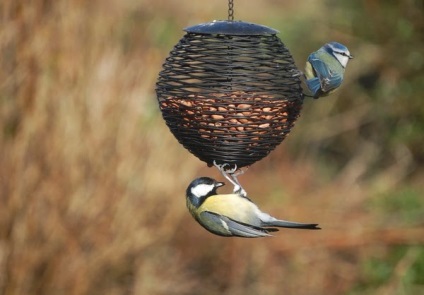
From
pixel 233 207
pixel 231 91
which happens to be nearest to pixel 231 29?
pixel 231 91

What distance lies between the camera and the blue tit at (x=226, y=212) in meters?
3.03

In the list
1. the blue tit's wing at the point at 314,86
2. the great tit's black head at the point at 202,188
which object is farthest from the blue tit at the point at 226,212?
the blue tit's wing at the point at 314,86

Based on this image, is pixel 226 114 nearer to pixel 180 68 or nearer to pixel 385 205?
pixel 180 68

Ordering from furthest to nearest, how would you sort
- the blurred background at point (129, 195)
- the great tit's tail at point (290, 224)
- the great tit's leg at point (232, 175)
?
the blurred background at point (129, 195)
the great tit's leg at point (232, 175)
the great tit's tail at point (290, 224)

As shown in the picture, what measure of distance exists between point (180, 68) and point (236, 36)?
242mm

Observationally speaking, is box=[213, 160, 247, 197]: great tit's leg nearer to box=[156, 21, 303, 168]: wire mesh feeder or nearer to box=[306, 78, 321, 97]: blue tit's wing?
box=[156, 21, 303, 168]: wire mesh feeder

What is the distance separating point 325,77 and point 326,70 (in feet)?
0.10

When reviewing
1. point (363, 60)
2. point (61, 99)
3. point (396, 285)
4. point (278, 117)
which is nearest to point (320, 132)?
point (363, 60)

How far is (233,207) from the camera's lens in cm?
308

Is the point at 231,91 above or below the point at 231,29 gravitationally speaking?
below

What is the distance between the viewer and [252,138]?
3.06 metres

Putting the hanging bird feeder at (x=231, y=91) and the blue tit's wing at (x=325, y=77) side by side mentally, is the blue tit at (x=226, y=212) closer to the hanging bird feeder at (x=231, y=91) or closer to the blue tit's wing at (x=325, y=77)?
the hanging bird feeder at (x=231, y=91)

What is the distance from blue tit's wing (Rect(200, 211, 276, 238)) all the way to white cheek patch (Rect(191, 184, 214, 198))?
72 mm

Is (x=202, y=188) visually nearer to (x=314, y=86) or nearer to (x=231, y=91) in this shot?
(x=231, y=91)
